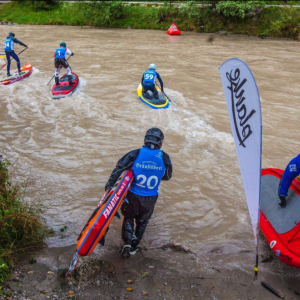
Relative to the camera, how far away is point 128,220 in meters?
4.21

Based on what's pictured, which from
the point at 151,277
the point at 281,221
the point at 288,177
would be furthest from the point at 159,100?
the point at 151,277

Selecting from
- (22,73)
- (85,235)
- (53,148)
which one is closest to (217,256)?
(85,235)

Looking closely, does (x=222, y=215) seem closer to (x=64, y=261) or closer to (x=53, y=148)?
(x=64, y=261)

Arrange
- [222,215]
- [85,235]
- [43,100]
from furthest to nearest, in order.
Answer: [43,100] < [222,215] < [85,235]

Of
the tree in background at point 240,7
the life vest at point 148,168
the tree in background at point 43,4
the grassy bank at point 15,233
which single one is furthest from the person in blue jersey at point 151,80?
the tree in background at point 43,4

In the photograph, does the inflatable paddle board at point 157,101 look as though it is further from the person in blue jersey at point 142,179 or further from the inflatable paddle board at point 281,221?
the person in blue jersey at point 142,179

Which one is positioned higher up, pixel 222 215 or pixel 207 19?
pixel 207 19

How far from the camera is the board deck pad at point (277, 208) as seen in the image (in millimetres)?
4309

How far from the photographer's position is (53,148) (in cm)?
754

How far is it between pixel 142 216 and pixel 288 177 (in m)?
2.02

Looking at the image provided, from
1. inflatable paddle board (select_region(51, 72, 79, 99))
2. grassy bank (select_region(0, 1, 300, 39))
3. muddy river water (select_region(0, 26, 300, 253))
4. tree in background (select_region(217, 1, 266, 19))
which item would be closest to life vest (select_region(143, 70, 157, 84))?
muddy river water (select_region(0, 26, 300, 253))

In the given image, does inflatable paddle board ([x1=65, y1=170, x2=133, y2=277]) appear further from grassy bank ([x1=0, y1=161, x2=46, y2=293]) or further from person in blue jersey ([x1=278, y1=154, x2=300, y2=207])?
person in blue jersey ([x1=278, y1=154, x2=300, y2=207])

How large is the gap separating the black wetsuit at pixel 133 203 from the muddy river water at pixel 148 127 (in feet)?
1.51

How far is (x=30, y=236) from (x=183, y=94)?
8331mm
